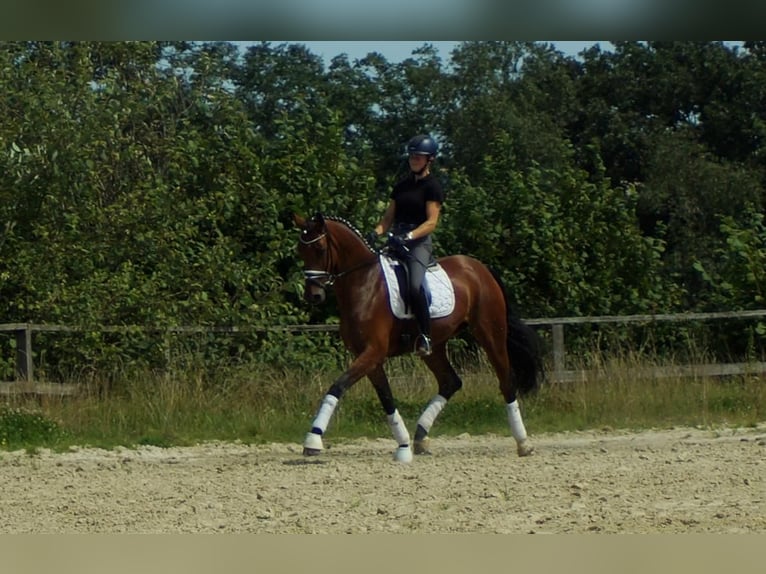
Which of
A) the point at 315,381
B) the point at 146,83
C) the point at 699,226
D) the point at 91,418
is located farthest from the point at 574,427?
the point at 699,226

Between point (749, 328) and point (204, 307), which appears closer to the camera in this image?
point (204, 307)

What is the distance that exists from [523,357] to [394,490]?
3.68 meters

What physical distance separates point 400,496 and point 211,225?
364 inches

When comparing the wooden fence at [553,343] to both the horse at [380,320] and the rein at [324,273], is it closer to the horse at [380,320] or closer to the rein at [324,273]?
the horse at [380,320]

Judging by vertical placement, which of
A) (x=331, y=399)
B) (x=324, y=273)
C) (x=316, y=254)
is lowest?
(x=331, y=399)

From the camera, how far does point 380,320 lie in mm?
10578

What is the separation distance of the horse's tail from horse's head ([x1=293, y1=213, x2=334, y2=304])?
190 cm

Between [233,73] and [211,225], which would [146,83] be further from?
[233,73]

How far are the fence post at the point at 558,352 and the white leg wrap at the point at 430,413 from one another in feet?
13.3

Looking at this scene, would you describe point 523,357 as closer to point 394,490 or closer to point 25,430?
point 394,490

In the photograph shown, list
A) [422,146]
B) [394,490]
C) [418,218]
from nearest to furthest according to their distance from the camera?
[394,490] → [422,146] → [418,218]

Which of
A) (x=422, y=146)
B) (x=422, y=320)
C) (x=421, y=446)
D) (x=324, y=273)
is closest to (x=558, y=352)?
(x=421, y=446)

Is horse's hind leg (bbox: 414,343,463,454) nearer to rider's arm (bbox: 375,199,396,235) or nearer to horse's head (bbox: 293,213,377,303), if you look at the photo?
horse's head (bbox: 293,213,377,303)

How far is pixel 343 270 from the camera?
34.9 ft
